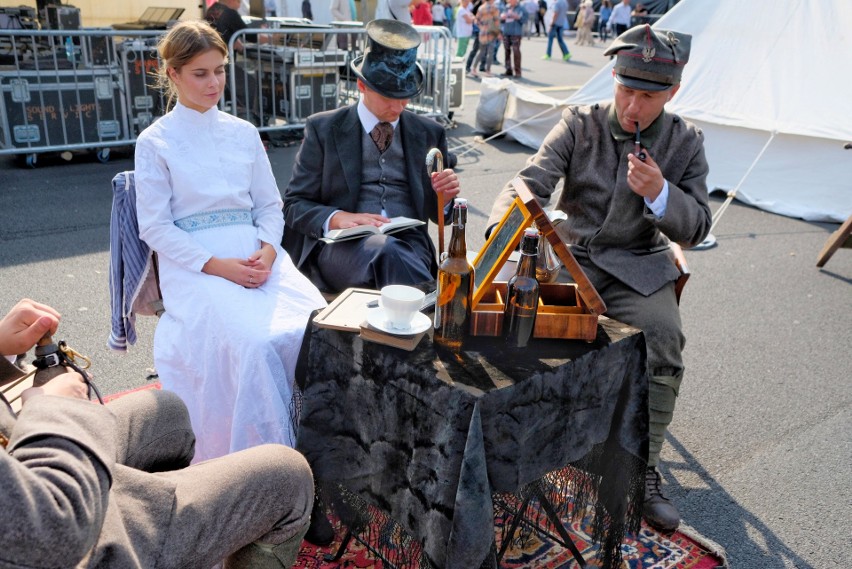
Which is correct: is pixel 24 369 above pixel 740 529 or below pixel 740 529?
above

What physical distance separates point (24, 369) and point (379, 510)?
110 cm

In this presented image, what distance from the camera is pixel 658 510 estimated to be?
2.89 metres

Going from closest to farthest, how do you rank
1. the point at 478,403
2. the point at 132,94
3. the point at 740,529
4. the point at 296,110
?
the point at 478,403 < the point at 740,529 < the point at 132,94 < the point at 296,110

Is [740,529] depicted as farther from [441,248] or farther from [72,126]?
[72,126]

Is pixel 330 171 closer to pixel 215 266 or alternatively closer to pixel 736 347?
pixel 215 266

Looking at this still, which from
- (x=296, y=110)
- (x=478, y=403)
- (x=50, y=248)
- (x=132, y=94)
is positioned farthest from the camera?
(x=296, y=110)

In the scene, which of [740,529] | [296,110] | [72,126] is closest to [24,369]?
[740,529]

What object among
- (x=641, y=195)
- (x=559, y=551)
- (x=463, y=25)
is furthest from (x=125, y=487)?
(x=463, y=25)

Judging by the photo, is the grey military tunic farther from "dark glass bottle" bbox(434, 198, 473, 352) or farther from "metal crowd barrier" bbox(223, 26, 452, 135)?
"metal crowd barrier" bbox(223, 26, 452, 135)

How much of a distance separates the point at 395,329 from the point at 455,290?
208 mm

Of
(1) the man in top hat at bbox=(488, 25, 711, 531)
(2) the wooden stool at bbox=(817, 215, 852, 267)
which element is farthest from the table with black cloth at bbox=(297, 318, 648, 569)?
(2) the wooden stool at bbox=(817, 215, 852, 267)

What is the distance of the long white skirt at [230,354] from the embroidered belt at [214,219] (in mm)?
171

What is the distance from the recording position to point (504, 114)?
9820mm

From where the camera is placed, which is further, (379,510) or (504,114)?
(504,114)
